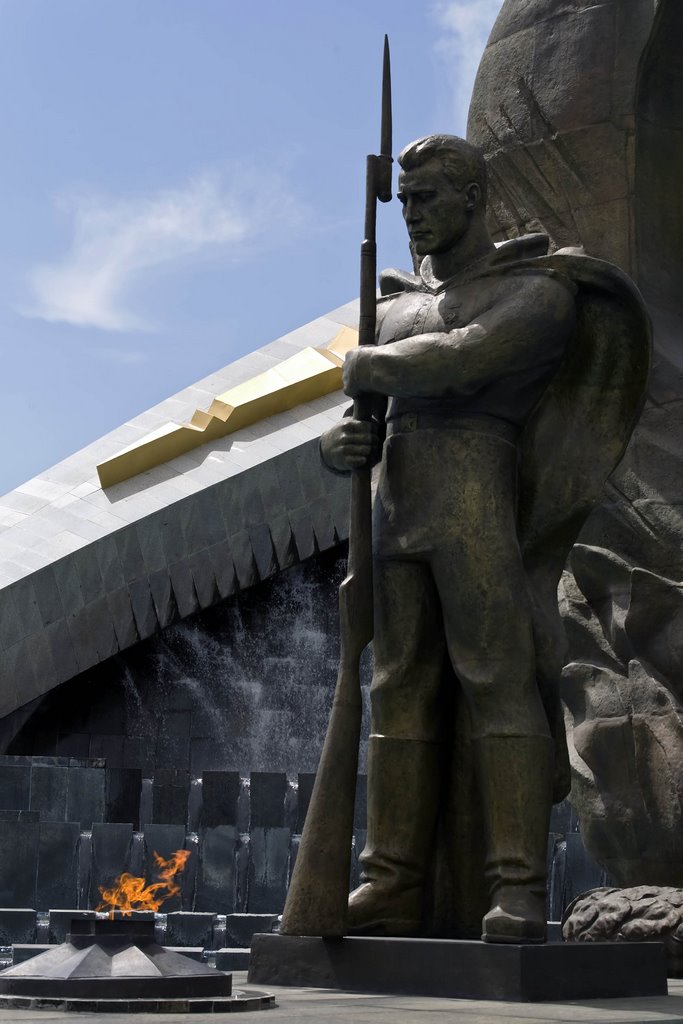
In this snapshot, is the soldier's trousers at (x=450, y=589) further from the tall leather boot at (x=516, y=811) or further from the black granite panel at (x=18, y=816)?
the black granite panel at (x=18, y=816)

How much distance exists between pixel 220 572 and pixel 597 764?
14.0 m

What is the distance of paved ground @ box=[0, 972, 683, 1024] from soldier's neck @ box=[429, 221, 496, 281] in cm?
207

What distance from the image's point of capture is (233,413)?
2198 centimetres

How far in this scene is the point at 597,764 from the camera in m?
6.08

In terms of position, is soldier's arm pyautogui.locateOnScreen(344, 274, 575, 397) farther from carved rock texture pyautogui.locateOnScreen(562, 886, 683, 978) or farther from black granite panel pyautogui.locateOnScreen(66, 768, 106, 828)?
black granite panel pyautogui.locateOnScreen(66, 768, 106, 828)

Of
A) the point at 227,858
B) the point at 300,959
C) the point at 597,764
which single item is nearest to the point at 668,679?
the point at 597,764

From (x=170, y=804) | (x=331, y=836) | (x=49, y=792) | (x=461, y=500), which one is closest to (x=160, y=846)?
(x=170, y=804)

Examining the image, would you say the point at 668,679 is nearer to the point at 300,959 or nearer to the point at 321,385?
the point at 300,959

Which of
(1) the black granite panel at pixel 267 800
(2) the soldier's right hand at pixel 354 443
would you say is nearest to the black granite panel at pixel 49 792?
(1) the black granite panel at pixel 267 800

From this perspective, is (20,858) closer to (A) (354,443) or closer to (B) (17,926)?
(B) (17,926)

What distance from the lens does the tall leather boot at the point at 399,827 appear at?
4.41m

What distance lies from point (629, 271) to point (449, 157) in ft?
7.09

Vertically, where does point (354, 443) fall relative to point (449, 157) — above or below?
below

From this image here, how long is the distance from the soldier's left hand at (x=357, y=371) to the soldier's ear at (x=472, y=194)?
0.56 meters
